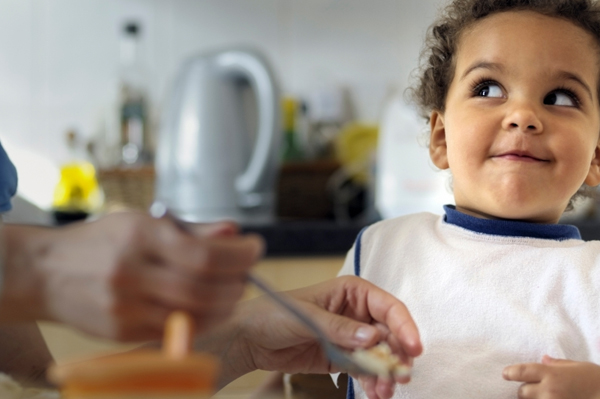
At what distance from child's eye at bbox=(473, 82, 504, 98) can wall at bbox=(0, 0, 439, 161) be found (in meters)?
1.08

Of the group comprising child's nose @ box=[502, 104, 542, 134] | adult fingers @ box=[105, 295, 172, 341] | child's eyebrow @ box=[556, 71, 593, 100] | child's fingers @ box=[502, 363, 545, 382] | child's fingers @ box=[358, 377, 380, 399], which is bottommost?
child's fingers @ box=[502, 363, 545, 382]

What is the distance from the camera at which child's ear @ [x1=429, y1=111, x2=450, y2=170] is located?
736 mm

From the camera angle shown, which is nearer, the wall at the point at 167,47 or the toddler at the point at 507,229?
the toddler at the point at 507,229

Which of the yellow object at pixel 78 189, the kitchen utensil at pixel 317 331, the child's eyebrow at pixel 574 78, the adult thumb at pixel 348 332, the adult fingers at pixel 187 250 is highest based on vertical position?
the child's eyebrow at pixel 574 78

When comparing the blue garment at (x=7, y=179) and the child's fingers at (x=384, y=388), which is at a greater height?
the blue garment at (x=7, y=179)

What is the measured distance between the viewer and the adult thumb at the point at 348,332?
0.38 meters

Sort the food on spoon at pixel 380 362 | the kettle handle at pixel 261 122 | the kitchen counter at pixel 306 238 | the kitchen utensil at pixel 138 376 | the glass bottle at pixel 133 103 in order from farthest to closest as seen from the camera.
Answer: the glass bottle at pixel 133 103, the kettle handle at pixel 261 122, the kitchen counter at pixel 306 238, the food on spoon at pixel 380 362, the kitchen utensil at pixel 138 376

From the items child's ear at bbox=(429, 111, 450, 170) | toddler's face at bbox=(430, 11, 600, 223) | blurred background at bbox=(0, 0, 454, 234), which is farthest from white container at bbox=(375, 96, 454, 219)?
toddler's face at bbox=(430, 11, 600, 223)

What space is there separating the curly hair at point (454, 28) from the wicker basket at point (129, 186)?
753 mm

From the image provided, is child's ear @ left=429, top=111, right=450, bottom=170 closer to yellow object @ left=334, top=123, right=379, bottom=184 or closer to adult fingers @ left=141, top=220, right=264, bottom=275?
adult fingers @ left=141, top=220, right=264, bottom=275

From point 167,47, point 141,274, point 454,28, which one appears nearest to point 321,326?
point 141,274

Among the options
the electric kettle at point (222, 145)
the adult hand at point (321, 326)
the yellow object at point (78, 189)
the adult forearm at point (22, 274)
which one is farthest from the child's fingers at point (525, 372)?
the yellow object at point (78, 189)

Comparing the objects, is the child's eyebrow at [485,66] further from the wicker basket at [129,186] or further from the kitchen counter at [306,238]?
the wicker basket at [129,186]

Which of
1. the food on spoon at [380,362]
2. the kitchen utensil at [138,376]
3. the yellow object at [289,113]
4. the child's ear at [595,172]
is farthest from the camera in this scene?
the yellow object at [289,113]
